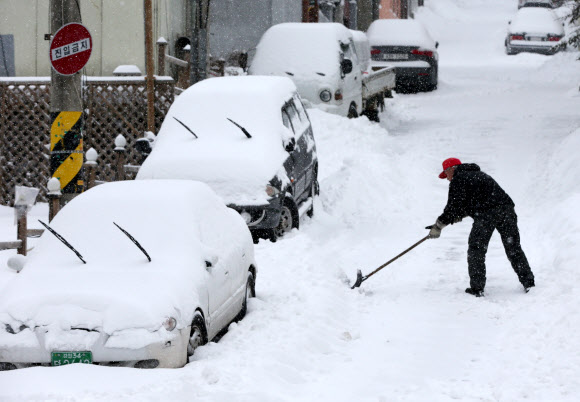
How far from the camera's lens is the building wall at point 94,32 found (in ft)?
58.0

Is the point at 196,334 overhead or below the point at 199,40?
below

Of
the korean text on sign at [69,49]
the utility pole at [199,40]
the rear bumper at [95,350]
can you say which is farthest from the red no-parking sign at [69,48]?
the utility pole at [199,40]

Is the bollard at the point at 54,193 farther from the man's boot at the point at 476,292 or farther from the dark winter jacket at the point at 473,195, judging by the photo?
the man's boot at the point at 476,292

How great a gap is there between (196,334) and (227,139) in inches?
195

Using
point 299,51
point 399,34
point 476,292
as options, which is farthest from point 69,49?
point 399,34

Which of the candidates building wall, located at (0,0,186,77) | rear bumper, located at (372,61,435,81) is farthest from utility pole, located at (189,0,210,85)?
rear bumper, located at (372,61,435,81)

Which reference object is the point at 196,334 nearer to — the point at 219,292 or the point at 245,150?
the point at 219,292

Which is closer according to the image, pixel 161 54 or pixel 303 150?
pixel 303 150

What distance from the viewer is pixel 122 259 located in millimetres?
7738

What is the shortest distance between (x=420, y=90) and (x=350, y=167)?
12.5 metres

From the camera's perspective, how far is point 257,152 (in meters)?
12.0

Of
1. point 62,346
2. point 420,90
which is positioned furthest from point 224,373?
point 420,90

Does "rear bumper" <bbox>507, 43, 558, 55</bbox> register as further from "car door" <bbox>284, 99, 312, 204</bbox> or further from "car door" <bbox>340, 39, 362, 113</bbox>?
"car door" <bbox>284, 99, 312, 204</bbox>

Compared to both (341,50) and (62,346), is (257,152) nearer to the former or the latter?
(62,346)
